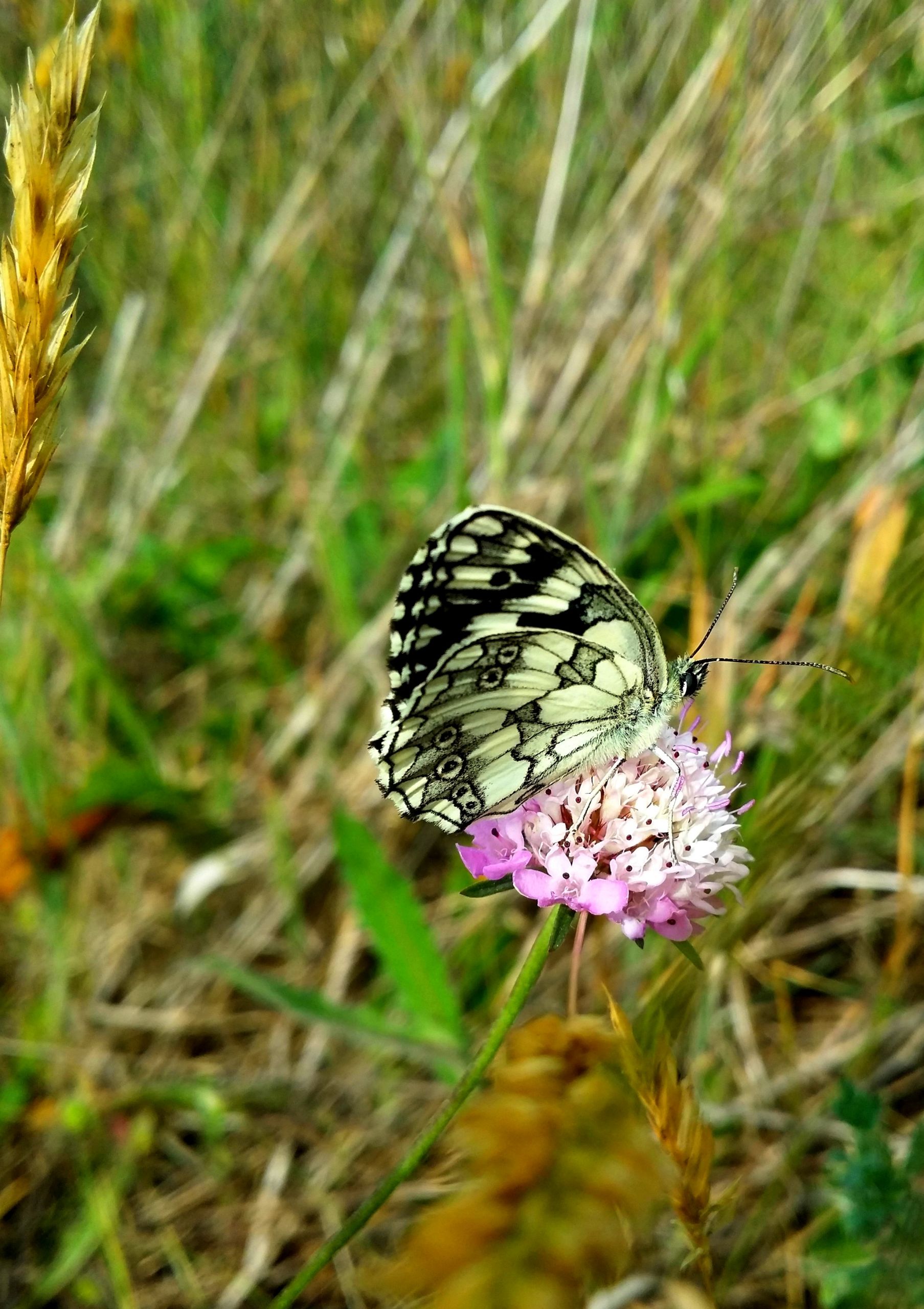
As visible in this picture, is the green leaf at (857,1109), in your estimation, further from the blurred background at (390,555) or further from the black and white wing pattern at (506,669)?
the black and white wing pattern at (506,669)

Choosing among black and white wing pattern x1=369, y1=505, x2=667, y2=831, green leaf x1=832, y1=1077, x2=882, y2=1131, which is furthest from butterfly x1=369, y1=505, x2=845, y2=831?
green leaf x1=832, y1=1077, x2=882, y2=1131

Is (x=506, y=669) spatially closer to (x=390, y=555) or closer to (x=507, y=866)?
(x=507, y=866)

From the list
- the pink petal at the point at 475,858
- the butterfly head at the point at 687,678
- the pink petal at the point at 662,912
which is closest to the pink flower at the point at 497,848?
the pink petal at the point at 475,858

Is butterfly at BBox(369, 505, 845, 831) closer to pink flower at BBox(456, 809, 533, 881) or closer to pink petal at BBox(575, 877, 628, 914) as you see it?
pink flower at BBox(456, 809, 533, 881)

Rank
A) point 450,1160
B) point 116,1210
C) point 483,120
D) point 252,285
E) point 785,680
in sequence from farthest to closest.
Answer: point 252,285
point 483,120
point 785,680
point 116,1210
point 450,1160

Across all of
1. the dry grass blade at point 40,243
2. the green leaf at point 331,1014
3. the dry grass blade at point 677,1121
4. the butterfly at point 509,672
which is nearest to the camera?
the dry grass blade at point 677,1121

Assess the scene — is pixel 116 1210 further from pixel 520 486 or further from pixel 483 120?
pixel 483 120

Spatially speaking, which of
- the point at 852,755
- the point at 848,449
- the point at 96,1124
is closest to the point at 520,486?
the point at 848,449

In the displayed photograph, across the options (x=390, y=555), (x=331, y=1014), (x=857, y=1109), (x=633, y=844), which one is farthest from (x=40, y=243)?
(x=390, y=555)
